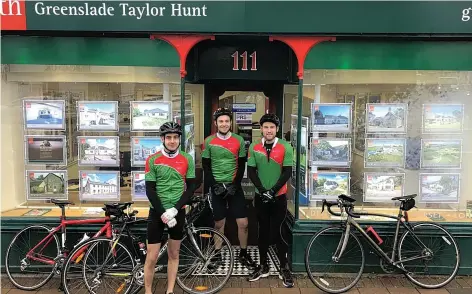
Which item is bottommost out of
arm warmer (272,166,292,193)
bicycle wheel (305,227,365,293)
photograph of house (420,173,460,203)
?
bicycle wheel (305,227,365,293)

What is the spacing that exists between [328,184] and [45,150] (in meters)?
3.48

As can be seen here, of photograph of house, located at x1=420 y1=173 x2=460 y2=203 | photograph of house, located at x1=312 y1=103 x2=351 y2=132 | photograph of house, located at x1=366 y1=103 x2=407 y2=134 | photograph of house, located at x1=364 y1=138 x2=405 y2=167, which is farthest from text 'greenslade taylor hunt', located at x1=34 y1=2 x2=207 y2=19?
photograph of house, located at x1=420 y1=173 x2=460 y2=203

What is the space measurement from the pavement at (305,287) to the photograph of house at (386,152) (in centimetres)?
134

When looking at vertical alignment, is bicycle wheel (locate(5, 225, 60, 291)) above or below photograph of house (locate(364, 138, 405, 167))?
below

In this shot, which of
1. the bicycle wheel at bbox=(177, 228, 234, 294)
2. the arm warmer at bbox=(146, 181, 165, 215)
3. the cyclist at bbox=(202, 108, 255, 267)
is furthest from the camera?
the cyclist at bbox=(202, 108, 255, 267)

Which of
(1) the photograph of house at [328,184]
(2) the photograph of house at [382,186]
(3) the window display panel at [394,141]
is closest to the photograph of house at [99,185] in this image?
(3) the window display panel at [394,141]

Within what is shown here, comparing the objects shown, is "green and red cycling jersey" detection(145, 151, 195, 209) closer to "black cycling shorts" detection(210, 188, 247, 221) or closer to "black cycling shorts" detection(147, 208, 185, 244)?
"black cycling shorts" detection(147, 208, 185, 244)

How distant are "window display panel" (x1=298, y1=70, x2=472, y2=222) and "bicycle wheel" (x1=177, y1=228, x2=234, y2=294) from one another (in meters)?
1.13

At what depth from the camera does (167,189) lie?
3928 mm

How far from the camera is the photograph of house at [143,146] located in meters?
4.97

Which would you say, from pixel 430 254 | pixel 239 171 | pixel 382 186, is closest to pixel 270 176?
pixel 239 171

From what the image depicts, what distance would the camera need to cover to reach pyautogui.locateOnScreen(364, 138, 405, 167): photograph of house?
16.5 feet

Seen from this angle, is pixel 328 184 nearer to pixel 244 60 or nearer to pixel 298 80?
pixel 298 80

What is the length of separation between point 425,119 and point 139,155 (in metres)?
3.51
